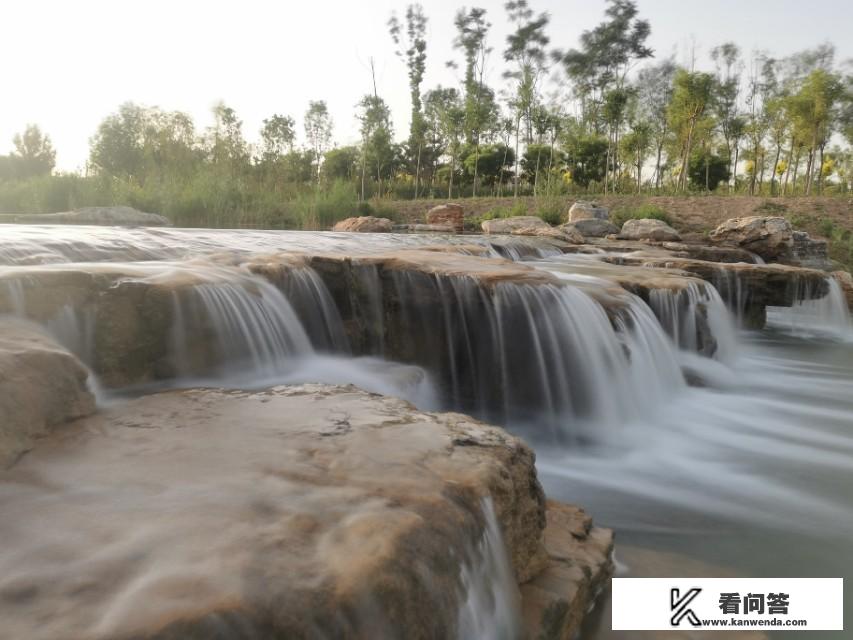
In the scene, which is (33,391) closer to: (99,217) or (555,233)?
(99,217)

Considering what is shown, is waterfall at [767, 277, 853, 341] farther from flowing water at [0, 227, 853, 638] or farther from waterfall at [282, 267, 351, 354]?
waterfall at [282, 267, 351, 354]

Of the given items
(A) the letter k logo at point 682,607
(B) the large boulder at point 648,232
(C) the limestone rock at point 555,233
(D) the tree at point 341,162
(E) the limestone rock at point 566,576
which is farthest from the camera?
(D) the tree at point 341,162

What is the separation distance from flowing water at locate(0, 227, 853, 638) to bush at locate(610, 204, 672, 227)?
10850 millimetres

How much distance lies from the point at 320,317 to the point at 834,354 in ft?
23.4

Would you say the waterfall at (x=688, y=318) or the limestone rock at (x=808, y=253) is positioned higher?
the limestone rock at (x=808, y=253)

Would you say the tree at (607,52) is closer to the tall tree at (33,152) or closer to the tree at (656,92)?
the tree at (656,92)

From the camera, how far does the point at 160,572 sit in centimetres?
117

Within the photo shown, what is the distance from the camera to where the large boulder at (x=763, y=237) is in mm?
11727

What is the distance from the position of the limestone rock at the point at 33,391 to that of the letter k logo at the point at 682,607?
2305mm

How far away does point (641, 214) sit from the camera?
658 inches

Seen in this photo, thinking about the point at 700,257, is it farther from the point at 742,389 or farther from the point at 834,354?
the point at 742,389

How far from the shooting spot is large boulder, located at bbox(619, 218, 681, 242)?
13609 millimetres

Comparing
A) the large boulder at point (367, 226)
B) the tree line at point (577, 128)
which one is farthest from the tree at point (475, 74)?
the large boulder at point (367, 226)

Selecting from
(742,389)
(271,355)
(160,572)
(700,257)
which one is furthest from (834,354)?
(160,572)
